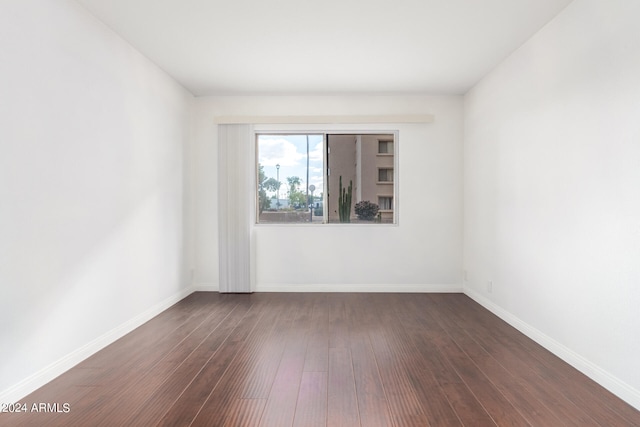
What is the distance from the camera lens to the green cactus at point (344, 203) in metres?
5.23

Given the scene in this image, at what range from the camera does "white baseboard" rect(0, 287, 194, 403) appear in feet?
7.43

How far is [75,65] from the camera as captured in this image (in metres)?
2.83

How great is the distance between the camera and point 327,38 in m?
3.42

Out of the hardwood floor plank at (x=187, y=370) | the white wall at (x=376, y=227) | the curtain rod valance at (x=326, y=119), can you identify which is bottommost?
the hardwood floor plank at (x=187, y=370)

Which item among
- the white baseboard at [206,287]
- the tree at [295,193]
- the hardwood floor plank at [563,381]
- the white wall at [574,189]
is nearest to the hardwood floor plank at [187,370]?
the white baseboard at [206,287]

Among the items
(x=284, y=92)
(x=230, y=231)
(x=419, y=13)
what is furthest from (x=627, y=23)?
(x=230, y=231)

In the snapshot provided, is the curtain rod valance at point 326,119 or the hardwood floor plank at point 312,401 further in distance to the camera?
the curtain rod valance at point 326,119

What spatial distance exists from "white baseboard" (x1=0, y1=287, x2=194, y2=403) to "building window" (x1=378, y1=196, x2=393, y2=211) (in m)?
2.95

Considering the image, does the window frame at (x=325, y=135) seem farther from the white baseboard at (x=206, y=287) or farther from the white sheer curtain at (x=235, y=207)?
the white baseboard at (x=206, y=287)

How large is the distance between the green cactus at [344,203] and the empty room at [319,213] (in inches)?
2.2

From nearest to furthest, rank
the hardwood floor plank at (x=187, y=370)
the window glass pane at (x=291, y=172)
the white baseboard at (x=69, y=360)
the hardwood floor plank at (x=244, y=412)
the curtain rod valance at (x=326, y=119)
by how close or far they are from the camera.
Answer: the hardwood floor plank at (x=244, y=412)
the hardwood floor plank at (x=187, y=370)
the white baseboard at (x=69, y=360)
the curtain rod valance at (x=326, y=119)
the window glass pane at (x=291, y=172)

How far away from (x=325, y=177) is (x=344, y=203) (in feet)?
1.41

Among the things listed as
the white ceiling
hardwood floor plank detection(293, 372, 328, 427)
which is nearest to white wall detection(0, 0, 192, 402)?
the white ceiling

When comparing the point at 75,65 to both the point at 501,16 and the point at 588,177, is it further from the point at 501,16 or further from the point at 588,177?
the point at 588,177
